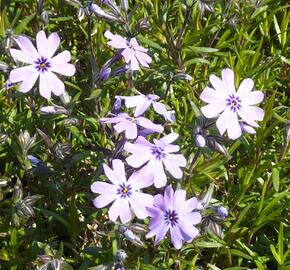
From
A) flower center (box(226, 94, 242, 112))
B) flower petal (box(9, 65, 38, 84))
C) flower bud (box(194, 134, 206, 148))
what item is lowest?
flower bud (box(194, 134, 206, 148))

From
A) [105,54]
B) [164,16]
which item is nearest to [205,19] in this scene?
[164,16]

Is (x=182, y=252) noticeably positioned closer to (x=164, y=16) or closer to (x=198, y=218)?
(x=198, y=218)

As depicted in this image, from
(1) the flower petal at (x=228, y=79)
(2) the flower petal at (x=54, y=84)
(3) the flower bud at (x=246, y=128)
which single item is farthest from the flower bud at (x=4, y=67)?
(3) the flower bud at (x=246, y=128)

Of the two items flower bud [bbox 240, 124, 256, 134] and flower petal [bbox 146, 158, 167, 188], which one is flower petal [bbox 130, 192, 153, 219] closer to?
flower petal [bbox 146, 158, 167, 188]

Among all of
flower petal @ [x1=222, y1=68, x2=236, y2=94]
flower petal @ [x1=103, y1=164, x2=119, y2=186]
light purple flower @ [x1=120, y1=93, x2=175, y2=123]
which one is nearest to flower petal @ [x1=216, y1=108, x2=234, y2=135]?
flower petal @ [x1=222, y1=68, x2=236, y2=94]

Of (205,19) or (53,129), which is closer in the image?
(53,129)

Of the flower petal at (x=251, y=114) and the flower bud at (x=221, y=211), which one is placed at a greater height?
the flower petal at (x=251, y=114)

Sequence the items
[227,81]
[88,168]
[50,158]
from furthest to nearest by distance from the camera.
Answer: [88,168] → [50,158] → [227,81]

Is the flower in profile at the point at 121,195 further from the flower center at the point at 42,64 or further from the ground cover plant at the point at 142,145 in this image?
the flower center at the point at 42,64
